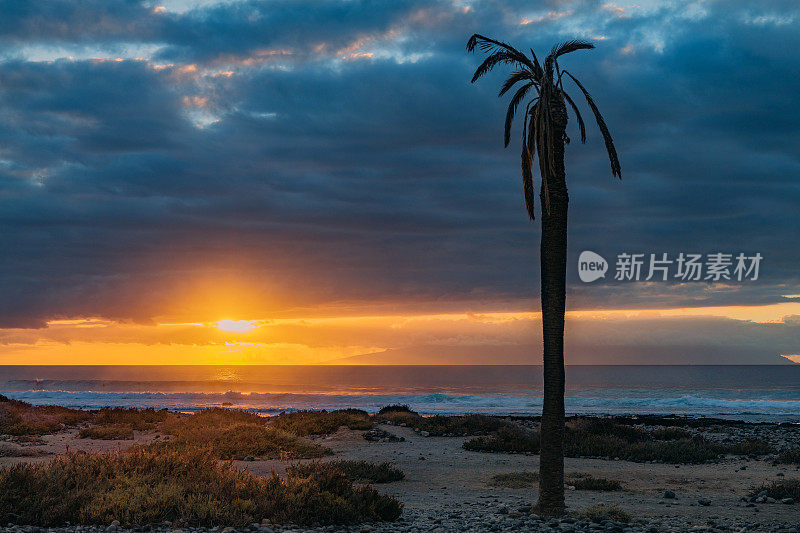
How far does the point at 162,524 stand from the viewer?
9.47 metres

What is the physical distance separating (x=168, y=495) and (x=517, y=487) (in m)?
9.40

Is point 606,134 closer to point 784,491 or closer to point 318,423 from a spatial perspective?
point 784,491

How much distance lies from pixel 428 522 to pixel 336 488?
5.76ft

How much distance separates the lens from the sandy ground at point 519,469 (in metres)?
13.3

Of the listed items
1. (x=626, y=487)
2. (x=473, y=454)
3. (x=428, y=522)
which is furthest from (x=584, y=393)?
(x=428, y=522)

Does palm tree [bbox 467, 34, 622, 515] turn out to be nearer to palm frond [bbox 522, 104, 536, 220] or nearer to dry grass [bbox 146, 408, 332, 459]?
palm frond [bbox 522, 104, 536, 220]

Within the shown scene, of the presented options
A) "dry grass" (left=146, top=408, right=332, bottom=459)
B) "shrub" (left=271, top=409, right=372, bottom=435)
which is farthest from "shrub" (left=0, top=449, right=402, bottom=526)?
"shrub" (left=271, top=409, right=372, bottom=435)

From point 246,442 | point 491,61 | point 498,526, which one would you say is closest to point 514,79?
point 491,61

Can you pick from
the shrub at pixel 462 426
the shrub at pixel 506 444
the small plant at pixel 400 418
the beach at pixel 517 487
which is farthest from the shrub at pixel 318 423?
the shrub at pixel 506 444

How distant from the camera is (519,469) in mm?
19516

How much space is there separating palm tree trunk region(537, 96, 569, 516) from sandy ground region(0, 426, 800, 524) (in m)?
1.42

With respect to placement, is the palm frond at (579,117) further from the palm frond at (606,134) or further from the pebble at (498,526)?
the pebble at (498,526)

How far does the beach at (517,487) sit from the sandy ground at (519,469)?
26 mm

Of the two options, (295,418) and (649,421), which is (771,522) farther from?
(649,421)
